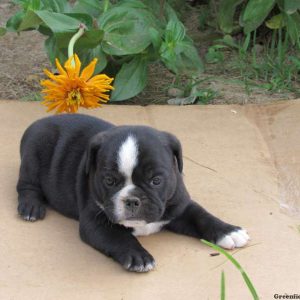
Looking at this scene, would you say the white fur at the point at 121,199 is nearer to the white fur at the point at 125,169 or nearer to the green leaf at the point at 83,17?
the white fur at the point at 125,169

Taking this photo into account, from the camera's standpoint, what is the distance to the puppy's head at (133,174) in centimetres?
372

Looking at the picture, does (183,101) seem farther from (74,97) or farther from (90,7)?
(74,97)

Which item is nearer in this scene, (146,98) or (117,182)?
(117,182)

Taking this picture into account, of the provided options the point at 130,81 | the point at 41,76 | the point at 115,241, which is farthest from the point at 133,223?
the point at 41,76

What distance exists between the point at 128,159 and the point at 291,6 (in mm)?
2990

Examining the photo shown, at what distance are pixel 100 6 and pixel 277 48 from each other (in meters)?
1.69

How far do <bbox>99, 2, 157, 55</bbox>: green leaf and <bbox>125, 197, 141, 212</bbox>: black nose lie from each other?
2148 millimetres

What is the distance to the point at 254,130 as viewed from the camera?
216 inches

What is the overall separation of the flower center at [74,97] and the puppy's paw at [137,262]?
111 centimetres

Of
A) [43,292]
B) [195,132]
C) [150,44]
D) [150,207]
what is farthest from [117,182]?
[150,44]

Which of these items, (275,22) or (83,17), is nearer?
(83,17)

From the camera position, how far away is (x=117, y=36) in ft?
18.6

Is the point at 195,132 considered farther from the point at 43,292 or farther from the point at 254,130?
the point at 43,292

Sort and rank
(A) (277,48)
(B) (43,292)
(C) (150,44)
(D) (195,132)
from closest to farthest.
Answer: (B) (43,292) → (D) (195,132) → (C) (150,44) → (A) (277,48)
